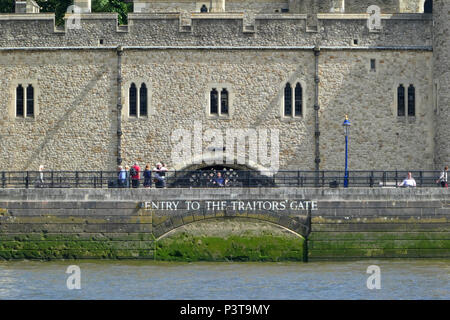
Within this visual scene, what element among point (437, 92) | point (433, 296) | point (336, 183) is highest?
point (437, 92)

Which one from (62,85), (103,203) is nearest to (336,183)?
(103,203)

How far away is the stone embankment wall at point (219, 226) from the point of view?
39.7 m

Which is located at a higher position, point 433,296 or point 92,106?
point 92,106

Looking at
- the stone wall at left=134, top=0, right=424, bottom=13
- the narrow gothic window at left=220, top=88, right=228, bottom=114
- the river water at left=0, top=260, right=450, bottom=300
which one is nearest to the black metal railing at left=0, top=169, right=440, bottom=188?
the narrow gothic window at left=220, top=88, right=228, bottom=114

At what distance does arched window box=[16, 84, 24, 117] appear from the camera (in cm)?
4681

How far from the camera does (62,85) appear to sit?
153 ft

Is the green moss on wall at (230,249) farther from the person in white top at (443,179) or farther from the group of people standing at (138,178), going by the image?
the person in white top at (443,179)

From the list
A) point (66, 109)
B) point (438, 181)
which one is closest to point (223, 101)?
point (66, 109)

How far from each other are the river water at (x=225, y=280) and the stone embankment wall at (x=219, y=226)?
20.7 inches
